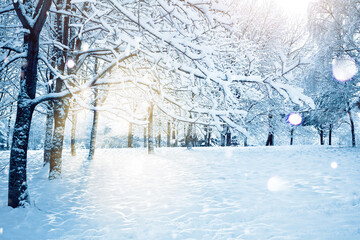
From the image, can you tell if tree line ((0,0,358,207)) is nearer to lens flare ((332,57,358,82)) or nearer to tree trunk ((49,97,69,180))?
tree trunk ((49,97,69,180))

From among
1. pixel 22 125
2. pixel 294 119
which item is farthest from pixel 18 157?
pixel 294 119

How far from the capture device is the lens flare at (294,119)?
2322cm

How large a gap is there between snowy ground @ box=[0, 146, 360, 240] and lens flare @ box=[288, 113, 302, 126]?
17253mm

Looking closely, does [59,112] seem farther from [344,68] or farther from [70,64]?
[344,68]

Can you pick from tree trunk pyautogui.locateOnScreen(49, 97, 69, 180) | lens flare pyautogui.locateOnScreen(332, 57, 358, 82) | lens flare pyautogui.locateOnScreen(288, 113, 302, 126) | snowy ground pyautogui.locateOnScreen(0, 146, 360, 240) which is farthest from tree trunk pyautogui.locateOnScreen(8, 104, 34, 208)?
lens flare pyautogui.locateOnScreen(288, 113, 302, 126)

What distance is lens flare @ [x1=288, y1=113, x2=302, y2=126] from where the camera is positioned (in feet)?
76.2

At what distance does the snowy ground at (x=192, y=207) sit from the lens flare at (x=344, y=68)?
24.8 feet

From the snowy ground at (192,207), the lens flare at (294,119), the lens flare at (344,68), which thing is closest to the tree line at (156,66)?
the lens flare at (344,68)

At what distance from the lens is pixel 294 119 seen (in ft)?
78.5

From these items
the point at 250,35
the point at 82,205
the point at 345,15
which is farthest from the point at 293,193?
the point at 250,35

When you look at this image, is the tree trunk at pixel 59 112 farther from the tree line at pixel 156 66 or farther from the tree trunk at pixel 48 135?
the tree trunk at pixel 48 135

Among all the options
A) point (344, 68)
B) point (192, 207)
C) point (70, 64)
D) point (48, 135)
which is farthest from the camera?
point (344, 68)

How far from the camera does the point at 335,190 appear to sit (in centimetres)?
495

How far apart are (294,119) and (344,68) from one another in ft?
39.8
